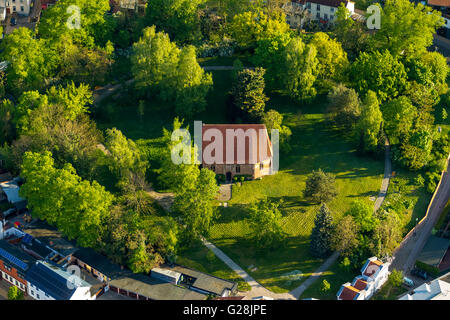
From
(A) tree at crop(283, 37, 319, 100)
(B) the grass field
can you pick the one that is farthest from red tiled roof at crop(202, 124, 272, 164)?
(A) tree at crop(283, 37, 319, 100)

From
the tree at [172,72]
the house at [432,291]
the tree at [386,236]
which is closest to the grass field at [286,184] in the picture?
the tree at [172,72]

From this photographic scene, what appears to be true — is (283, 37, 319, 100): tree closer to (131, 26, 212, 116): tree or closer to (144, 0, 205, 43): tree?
(131, 26, 212, 116): tree

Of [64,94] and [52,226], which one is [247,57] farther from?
[52,226]

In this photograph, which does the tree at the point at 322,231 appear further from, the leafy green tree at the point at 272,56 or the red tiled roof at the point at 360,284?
the leafy green tree at the point at 272,56

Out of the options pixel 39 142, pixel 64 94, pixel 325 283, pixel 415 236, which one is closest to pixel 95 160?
pixel 39 142

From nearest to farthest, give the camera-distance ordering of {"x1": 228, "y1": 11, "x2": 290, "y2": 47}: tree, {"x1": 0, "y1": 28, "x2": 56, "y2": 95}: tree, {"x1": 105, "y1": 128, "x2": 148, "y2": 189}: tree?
{"x1": 105, "y1": 128, "x2": 148, "y2": 189}: tree, {"x1": 0, "y1": 28, "x2": 56, "y2": 95}: tree, {"x1": 228, "y1": 11, "x2": 290, "y2": 47}: tree

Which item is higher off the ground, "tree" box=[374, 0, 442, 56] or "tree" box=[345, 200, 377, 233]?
"tree" box=[374, 0, 442, 56]

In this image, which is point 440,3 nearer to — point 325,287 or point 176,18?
point 176,18
